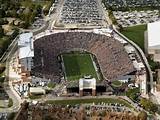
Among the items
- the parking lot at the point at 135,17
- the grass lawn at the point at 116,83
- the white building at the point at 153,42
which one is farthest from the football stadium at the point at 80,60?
the parking lot at the point at 135,17

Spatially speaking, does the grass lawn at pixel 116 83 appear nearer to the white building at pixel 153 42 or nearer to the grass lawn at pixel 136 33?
the white building at pixel 153 42

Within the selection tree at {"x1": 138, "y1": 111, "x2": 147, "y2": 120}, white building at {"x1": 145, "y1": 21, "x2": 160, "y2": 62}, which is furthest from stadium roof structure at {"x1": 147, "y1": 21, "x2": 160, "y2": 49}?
tree at {"x1": 138, "y1": 111, "x2": 147, "y2": 120}

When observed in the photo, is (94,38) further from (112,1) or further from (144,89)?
(112,1)

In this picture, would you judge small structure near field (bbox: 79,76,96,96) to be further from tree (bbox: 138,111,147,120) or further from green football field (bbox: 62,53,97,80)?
tree (bbox: 138,111,147,120)

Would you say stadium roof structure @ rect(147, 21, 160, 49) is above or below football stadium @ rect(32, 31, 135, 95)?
above

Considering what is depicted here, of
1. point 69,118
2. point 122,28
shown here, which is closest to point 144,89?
point 69,118

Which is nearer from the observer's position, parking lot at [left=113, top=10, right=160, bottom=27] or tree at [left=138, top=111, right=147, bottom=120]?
tree at [left=138, top=111, right=147, bottom=120]
